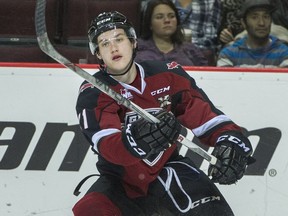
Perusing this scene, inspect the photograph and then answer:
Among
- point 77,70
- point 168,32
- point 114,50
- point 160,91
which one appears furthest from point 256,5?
point 77,70

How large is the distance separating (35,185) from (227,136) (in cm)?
134

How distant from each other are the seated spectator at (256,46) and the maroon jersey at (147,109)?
1348 millimetres

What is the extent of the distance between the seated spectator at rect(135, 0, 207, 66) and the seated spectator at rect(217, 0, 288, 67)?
6.3 inches

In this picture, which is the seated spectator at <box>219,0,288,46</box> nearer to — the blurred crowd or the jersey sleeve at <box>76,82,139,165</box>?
the blurred crowd

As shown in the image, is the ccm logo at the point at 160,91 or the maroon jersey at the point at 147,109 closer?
the maroon jersey at the point at 147,109

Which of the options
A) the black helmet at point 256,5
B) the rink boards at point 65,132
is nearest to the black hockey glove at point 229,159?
the rink boards at point 65,132

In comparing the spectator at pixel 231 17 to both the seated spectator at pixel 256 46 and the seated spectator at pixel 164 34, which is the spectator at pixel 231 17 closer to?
the seated spectator at pixel 256 46

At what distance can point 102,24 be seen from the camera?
8.58ft

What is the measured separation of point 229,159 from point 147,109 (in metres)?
0.35

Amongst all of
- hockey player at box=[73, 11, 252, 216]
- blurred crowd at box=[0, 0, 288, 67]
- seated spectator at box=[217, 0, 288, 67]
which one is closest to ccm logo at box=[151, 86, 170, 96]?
hockey player at box=[73, 11, 252, 216]

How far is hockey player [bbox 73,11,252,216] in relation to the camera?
2.51 meters

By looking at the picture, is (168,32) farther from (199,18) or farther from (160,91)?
(160,91)

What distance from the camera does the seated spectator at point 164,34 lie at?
4.07 metres

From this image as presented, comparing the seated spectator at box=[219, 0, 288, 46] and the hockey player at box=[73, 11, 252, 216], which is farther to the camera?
the seated spectator at box=[219, 0, 288, 46]
